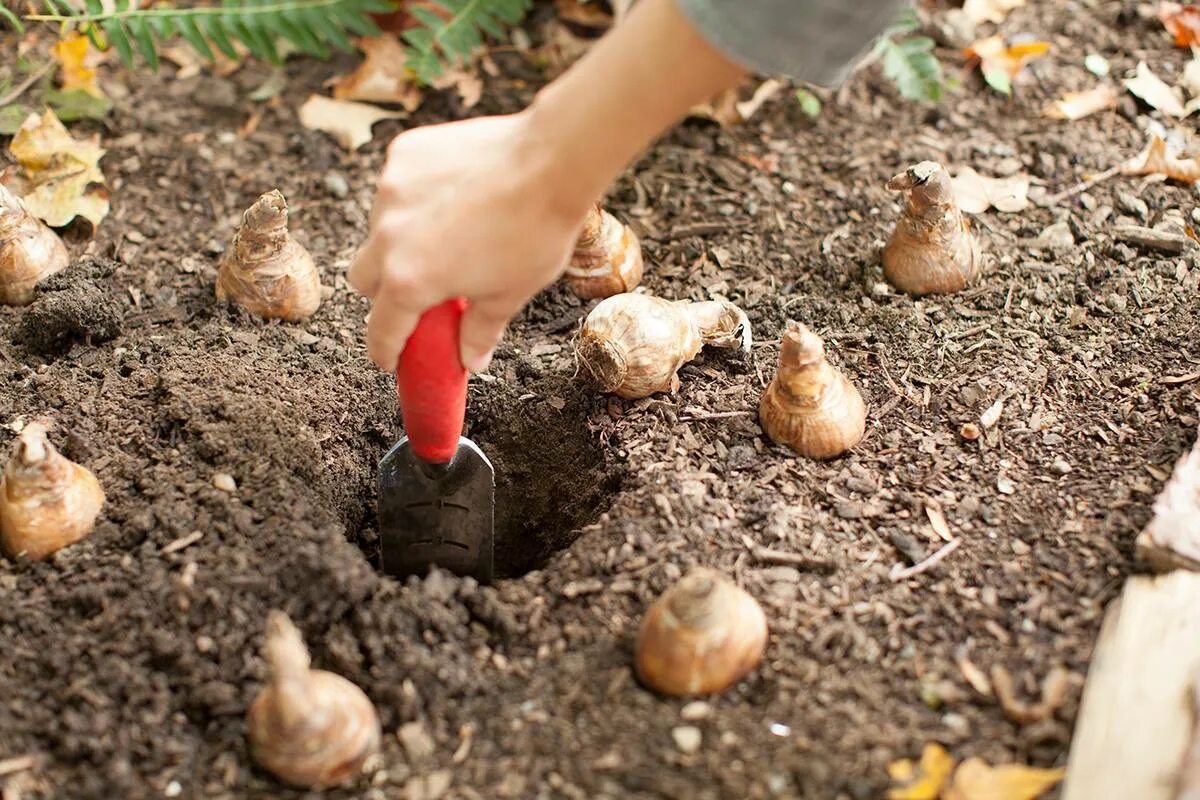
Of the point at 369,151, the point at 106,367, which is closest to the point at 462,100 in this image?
the point at 369,151

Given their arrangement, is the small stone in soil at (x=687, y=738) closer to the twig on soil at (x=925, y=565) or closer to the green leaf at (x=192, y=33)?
the twig on soil at (x=925, y=565)

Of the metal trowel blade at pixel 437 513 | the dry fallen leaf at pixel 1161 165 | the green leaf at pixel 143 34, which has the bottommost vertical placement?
the metal trowel blade at pixel 437 513

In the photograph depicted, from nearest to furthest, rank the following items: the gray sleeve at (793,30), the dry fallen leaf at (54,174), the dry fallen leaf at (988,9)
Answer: the gray sleeve at (793,30), the dry fallen leaf at (54,174), the dry fallen leaf at (988,9)

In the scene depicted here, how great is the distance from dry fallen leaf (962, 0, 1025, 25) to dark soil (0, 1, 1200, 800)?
0.30 metres

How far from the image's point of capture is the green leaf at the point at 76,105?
3014 millimetres

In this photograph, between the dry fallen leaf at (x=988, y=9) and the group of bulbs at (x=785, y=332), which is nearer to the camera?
the group of bulbs at (x=785, y=332)

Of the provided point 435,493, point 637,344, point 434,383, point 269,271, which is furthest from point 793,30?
point 269,271

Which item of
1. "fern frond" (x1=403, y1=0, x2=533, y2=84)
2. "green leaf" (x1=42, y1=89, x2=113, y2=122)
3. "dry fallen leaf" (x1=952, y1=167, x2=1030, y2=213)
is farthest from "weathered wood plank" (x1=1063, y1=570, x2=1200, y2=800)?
"green leaf" (x1=42, y1=89, x2=113, y2=122)

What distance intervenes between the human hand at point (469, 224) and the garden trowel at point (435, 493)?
264mm

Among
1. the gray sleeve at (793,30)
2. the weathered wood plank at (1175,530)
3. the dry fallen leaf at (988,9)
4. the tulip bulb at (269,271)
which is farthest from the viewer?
the dry fallen leaf at (988,9)

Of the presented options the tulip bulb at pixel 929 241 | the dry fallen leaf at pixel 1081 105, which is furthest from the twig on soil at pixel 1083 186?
the tulip bulb at pixel 929 241

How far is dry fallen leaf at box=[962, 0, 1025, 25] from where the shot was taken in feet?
10.8

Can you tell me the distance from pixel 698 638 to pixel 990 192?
5.12 ft

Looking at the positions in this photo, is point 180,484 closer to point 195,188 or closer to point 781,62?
point 195,188
